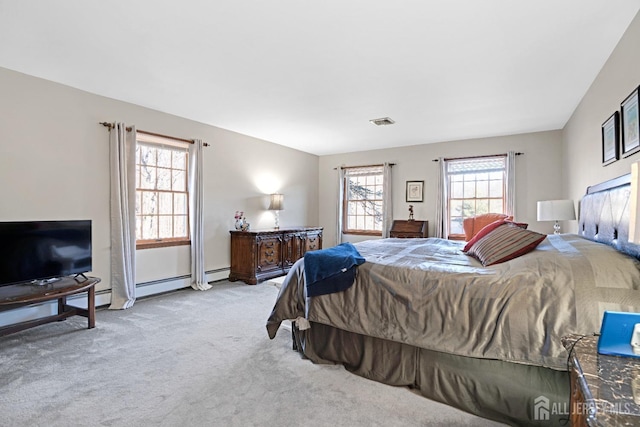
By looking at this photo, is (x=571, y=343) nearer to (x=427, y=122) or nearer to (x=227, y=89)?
(x=227, y=89)

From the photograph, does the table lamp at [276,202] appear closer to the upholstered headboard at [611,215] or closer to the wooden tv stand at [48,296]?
the wooden tv stand at [48,296]

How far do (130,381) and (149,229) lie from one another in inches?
105

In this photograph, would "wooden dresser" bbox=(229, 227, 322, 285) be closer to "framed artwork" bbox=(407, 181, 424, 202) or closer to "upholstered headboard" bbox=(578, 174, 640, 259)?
"framed artwork" bbox=(407, 181, 424, 202)

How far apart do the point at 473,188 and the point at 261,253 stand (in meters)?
4.02

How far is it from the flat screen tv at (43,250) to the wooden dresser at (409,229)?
4.77 meters

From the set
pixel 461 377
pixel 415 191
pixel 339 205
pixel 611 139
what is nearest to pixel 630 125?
pixel 611 139

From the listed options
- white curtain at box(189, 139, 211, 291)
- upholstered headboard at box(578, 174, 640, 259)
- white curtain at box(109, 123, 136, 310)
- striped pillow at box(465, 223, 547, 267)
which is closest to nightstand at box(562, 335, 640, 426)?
upholstered headboard at box(578, 174, 640, 259)

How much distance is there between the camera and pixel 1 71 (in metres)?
3.05

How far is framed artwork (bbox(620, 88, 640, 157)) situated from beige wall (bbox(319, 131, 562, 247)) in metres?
3.15

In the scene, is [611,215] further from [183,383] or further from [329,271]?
[183,383]

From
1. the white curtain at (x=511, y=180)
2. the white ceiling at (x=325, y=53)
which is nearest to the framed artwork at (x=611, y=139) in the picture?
the white ceiling at (x=325, y=53)

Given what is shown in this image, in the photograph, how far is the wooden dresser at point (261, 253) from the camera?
5.05m

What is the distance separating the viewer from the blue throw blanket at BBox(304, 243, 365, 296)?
7.43 feet

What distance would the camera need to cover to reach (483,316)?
1779mm
